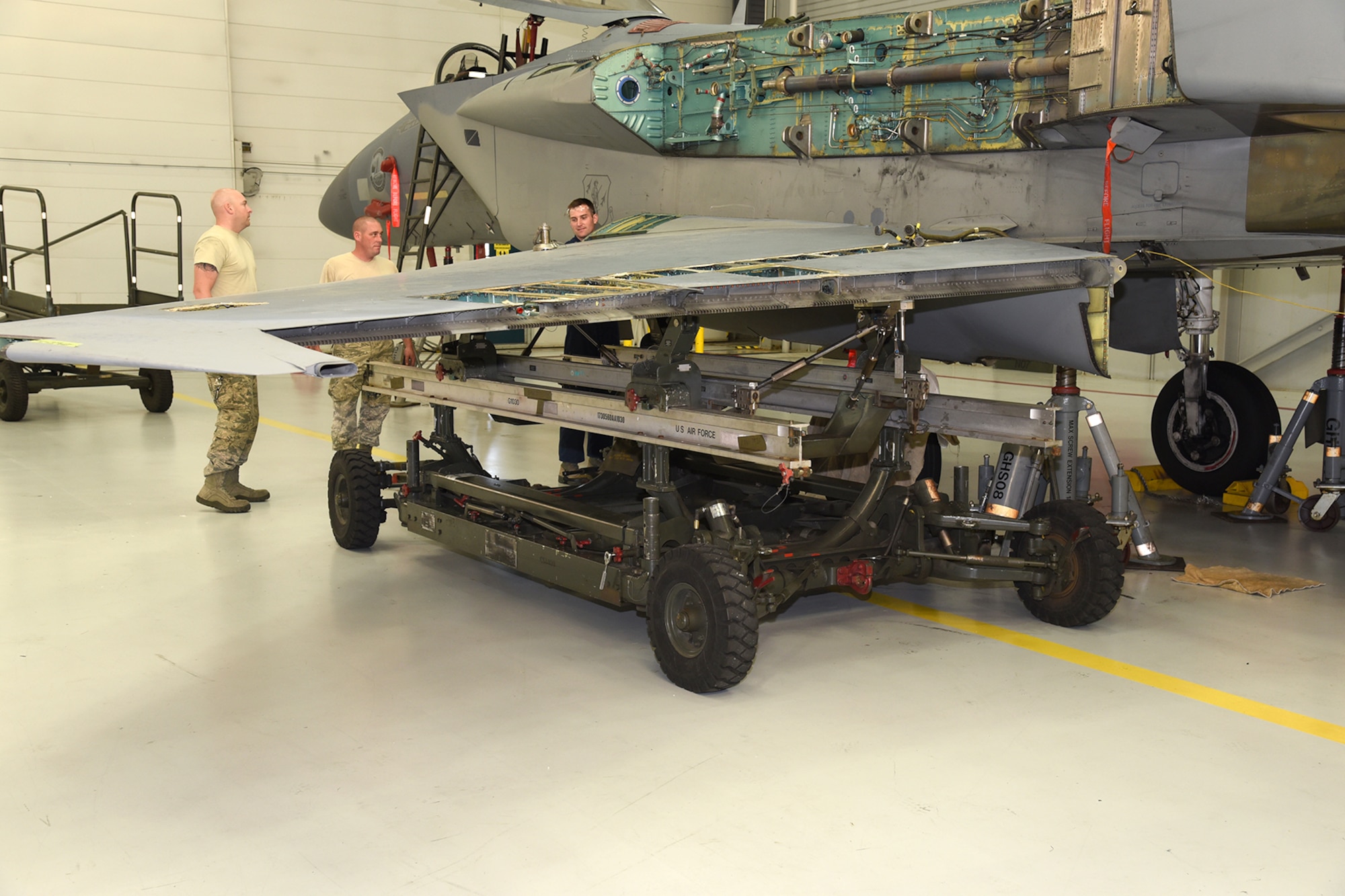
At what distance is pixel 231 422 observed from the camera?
760 cm

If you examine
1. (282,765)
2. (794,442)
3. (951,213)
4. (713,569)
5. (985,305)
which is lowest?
(282,765)

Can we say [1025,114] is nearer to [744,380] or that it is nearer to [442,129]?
[744,380]

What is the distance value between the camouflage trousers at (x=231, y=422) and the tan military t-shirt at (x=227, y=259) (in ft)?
1.98

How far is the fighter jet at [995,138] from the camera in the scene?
4.84 metres

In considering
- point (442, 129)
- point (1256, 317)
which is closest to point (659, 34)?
point (442, 129)

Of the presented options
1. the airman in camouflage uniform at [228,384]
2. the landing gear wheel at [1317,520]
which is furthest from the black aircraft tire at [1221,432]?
the airman in camouflage uniform at [228,384]

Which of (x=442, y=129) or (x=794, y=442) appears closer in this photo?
(x=794, y=442)

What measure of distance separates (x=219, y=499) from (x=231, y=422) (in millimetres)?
520

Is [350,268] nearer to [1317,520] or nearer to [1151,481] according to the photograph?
[1151,481]

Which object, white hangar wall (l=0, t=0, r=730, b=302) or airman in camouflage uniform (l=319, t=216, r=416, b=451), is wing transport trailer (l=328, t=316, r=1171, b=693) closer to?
airman in camouflage uniform (l=319, t=216, r=416, b=451)

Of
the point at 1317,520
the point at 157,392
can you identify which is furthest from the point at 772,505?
the point at 157,392

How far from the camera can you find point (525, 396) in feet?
18.0

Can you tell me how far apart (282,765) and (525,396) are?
228 cm

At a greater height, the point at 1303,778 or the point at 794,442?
the point at 794,442
